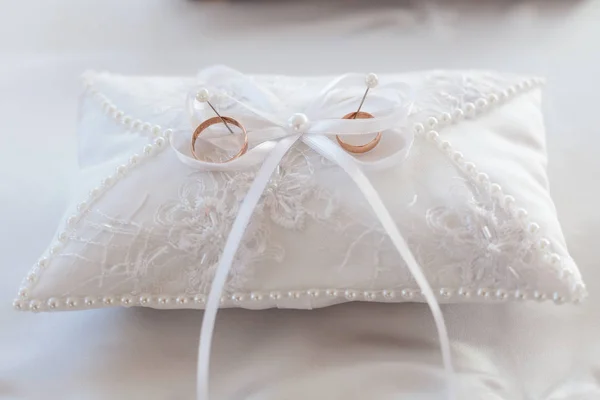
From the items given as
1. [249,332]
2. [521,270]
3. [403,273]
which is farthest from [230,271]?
[521,270]

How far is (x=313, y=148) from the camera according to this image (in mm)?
885

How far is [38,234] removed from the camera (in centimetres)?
110

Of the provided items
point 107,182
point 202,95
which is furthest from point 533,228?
point 107,182

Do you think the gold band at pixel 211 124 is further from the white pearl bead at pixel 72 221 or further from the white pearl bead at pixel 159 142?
the white pearl bead at pixel 72 221

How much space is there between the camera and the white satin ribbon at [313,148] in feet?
2.71

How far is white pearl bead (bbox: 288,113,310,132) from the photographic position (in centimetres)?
88

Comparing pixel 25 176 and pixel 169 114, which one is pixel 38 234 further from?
pixel 169 114

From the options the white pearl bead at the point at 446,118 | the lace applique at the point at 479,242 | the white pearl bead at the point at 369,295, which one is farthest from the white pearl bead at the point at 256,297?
the white pearl bead at the point at 446,118

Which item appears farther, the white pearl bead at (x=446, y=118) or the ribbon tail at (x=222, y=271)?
the white pearl bead at (x=446, y=118)

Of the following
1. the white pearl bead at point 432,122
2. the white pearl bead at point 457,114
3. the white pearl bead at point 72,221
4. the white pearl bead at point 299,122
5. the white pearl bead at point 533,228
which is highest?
the white pearl bead at point 457,114

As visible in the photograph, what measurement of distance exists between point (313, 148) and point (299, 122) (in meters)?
0.04

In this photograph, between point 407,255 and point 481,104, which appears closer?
point 407,255

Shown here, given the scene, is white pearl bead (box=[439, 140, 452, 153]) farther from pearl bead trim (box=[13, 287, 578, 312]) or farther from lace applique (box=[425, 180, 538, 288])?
pearl bead trim (box=[13, 287, 578, 312])

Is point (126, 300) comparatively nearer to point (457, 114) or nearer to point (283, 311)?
point (283, 311)
